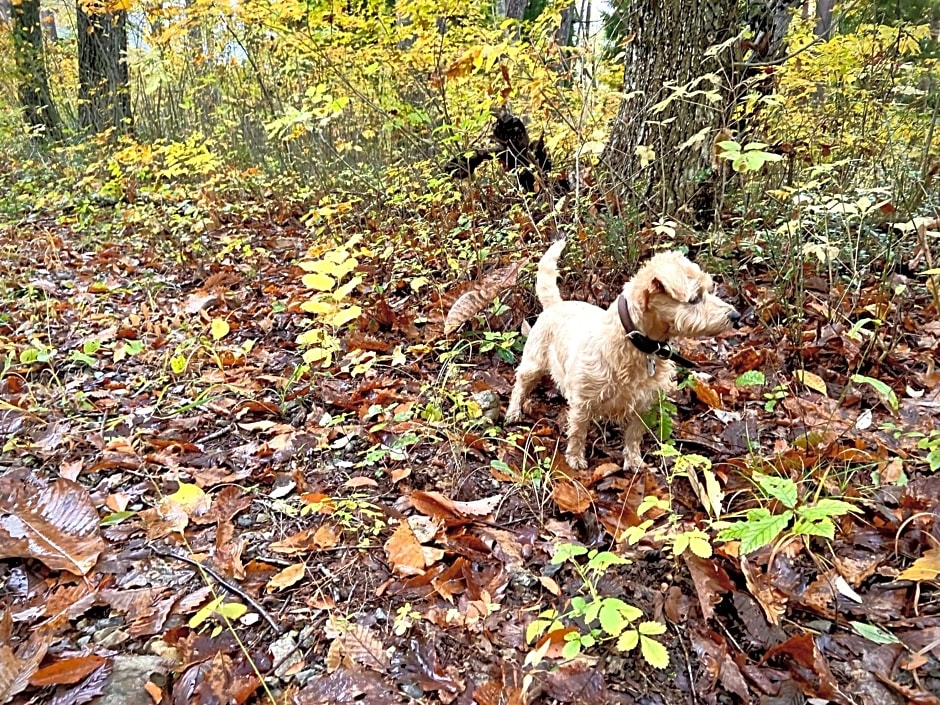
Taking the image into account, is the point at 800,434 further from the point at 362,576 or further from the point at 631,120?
the point at 631,120

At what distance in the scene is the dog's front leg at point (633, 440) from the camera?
3578 millimetres

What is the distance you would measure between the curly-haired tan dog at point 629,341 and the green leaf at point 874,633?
1389mm

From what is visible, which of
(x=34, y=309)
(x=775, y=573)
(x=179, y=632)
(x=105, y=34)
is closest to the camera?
(x=179, y=632)

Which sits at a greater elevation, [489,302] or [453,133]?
[453,133]

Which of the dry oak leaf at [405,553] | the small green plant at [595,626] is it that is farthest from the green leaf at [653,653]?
the dry oak leaf at [405,553]

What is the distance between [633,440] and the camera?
3625 mm

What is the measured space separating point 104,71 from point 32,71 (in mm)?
2126

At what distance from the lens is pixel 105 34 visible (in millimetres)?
11297

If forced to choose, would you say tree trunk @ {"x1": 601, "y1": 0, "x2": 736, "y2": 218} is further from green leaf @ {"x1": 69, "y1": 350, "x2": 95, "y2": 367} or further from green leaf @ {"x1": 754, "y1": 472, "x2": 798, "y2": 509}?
green leaf @ {"x1": 69, "y1": 350, "x2": 95, "y2": 367}

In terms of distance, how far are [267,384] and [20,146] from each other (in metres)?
12.8

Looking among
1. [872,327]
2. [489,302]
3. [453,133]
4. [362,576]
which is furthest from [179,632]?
[453,133]

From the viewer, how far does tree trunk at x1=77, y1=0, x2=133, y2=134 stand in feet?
37.2

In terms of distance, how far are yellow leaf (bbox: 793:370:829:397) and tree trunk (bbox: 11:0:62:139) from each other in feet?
47.6

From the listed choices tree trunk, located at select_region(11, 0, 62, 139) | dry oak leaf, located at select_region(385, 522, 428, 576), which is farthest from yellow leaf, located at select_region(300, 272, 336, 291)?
tree trunk, located at select_region(11, 0, 62, 139)
